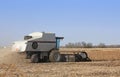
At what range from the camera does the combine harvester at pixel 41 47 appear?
4384cm

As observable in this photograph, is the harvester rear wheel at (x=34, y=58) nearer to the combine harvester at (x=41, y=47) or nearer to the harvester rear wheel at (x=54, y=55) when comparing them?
the combine harvester at (x=41, y=47)

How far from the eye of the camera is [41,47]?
44562 millimetres

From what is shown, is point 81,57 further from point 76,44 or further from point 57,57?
point 76,44

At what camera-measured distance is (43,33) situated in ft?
146

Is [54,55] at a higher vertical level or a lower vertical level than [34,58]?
higher

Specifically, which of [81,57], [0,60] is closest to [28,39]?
[0,60]

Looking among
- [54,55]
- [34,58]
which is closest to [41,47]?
[34,58]

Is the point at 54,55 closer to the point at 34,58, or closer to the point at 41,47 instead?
the point at 41,47

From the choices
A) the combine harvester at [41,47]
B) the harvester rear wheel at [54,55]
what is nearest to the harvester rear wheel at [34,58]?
the combine harvester at [41,47]

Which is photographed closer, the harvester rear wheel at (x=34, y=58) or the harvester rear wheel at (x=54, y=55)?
the harvester rear wheel at (x=34, y=58)

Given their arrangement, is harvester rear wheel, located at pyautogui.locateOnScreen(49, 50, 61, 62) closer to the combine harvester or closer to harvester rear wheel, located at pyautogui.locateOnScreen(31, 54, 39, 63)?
the combine harvester

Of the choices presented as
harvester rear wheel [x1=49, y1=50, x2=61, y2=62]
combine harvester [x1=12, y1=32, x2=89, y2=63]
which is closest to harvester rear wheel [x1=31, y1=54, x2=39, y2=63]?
combine harvester [x1=12, y1=32, x2=89, y2=63]

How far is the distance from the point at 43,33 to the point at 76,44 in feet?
349

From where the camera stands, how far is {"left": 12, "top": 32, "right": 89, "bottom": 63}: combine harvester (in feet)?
144
